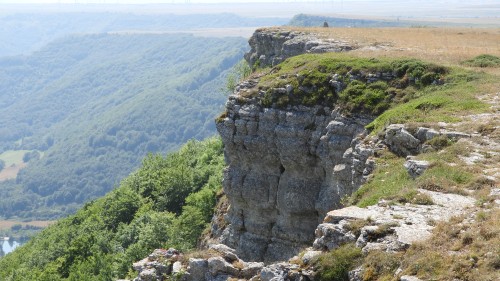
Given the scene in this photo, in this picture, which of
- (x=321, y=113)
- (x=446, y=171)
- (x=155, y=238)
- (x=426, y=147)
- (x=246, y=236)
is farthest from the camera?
(x=155, y=238)

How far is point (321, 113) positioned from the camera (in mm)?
42094

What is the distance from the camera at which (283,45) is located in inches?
2480

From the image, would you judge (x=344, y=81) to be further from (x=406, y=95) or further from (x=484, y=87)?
(x=484, y=87)

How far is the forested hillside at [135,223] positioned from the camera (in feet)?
179

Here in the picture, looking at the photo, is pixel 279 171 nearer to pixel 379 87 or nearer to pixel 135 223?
pixel 379 87

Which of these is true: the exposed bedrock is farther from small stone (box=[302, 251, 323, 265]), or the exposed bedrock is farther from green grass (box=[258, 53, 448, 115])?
small stone (box=[302, 251, 323, 265])

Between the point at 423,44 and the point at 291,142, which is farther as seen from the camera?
the point at 423,44

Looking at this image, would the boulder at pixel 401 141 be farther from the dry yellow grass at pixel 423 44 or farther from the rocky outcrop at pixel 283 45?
the rocky outcrop at pixel 283 45

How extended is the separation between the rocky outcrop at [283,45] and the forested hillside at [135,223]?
13.5m

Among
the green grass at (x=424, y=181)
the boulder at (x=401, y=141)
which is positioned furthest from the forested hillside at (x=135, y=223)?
the green grass at (x=424, y=181)

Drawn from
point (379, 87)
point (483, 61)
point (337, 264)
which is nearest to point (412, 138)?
point (337, 264)

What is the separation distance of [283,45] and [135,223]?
963 inches

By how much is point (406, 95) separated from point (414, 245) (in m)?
22.1

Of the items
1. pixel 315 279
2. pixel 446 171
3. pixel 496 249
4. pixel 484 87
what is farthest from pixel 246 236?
pixel 496 249
